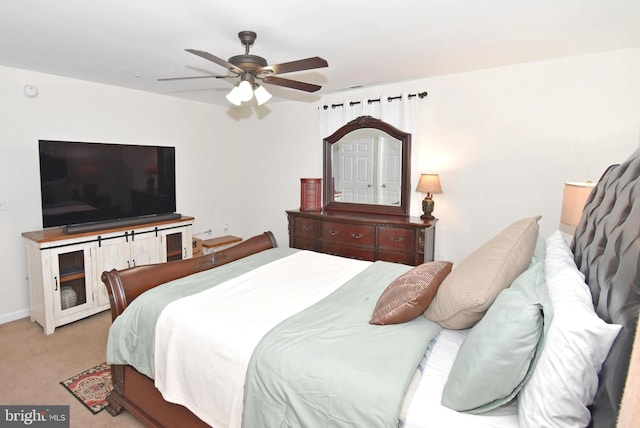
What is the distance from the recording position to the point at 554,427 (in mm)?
944

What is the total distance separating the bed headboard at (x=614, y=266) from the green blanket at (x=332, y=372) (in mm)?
581

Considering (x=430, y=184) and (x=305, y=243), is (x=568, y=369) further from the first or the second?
(x=305, y=243)

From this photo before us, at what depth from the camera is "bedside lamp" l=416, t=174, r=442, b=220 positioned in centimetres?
354

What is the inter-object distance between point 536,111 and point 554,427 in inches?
119

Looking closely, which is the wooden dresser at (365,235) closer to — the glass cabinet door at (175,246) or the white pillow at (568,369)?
the glass cabinet door at (175,246)

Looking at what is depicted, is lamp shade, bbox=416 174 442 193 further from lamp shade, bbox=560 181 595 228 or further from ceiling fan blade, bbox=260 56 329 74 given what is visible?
ceiling fan blade, bbox=260 56 329 74

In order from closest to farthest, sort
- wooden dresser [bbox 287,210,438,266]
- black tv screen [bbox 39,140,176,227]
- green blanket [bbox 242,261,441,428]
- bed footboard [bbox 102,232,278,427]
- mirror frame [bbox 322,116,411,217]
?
1. green blanket [bbox 242,261,441,428]
2. bed footboard [bbox 102,232,278,427]
3. black tv screen [bbox 39,140,176,227]
4. wooden dresser [bbox 287,210,438,266]
5. mirror frame [bbox 322,116,411,217]

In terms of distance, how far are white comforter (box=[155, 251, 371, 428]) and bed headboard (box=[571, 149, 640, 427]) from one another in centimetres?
120

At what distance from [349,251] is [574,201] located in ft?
6.89

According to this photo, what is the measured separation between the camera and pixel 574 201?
2260 mm

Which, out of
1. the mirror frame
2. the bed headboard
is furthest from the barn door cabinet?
the bed headboard

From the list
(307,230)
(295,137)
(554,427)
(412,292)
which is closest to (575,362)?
(554,427)

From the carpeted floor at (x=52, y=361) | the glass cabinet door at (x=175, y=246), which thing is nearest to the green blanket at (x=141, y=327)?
the carpeted floor at (x=52, y=361)

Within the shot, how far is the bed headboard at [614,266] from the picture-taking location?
836mm
